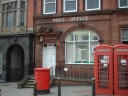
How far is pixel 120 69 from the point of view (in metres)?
15.9

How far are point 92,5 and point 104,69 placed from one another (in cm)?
798

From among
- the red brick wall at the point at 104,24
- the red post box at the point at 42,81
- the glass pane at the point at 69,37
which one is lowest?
the red post box at the point at 42,81

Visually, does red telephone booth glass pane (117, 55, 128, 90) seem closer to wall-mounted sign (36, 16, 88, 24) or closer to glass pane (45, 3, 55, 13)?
wall-mounted sign (36, 16, 88, 24)

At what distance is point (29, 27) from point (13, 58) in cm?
342

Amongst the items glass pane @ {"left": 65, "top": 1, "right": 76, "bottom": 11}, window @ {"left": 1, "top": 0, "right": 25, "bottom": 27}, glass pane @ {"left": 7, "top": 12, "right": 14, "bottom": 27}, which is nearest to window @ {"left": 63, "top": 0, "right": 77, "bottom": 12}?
glass pane @ {"left": 65, "top": 1, "right": 76, "bottom": 11}

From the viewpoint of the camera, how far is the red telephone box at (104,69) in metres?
16.0

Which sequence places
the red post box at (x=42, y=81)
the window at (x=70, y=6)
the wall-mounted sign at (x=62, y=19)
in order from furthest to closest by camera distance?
1. the window at (x=70, y=6)
2. the wall-mounted sign at (x=62, y=19)
3. the red post box at (x=42, y=81)

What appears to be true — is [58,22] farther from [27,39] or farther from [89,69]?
[89,69]

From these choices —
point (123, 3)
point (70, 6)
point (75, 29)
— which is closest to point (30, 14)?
point (70, 6)

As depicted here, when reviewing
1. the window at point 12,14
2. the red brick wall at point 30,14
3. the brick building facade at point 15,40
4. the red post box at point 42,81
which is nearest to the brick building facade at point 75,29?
the red brick wall at point 30,14

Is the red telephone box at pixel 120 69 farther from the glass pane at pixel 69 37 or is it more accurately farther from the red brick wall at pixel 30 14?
the red brick wall at pixel 30 14

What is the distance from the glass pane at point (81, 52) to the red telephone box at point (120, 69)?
22.5 feet

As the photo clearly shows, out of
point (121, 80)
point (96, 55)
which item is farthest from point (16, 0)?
point (121, 80)

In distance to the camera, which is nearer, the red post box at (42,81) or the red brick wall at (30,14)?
the red post box at (42,81)
